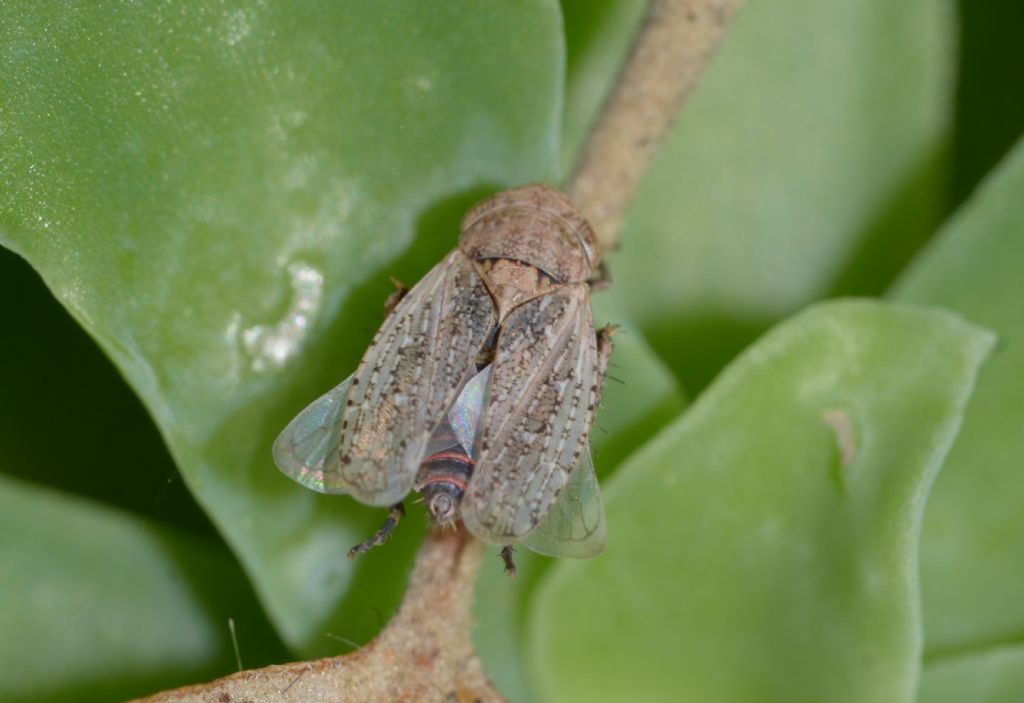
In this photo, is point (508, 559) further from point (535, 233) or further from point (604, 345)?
point (535, 233)

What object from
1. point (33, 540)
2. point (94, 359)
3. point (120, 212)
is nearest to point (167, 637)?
point (33, 540)

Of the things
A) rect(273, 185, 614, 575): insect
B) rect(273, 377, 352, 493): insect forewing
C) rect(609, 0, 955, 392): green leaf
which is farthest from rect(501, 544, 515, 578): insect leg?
rect(609, 0, 955, 392): green leaf

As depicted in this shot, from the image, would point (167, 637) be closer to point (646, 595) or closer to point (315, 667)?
point (315, 667)

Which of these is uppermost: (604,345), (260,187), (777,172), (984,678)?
(260,187)

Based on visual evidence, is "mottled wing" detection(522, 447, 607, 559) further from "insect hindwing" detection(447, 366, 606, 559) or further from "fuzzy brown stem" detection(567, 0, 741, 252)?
"fuzzy brown stem" detection(567, 0, 741, 252)

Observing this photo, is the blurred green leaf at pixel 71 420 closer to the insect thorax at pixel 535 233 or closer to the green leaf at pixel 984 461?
the insect thorax at pixel 535 233

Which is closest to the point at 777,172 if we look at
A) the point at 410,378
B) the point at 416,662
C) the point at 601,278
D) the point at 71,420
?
the point at 601,278
